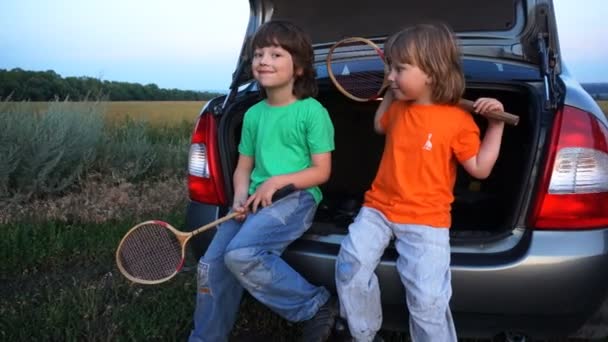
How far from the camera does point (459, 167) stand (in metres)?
3.53

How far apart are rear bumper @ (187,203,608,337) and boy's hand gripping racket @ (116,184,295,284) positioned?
728mm

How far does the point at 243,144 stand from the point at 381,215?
0.75 metres

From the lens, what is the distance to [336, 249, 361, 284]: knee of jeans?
82.2 inches

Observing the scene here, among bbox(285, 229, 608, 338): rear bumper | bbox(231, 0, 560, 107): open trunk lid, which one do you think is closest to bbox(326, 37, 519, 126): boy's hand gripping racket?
bbox(231, 0, 560, 107): open trunk lid

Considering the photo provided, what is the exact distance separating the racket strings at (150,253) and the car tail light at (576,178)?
1.47m

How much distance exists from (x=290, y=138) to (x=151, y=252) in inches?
30.5

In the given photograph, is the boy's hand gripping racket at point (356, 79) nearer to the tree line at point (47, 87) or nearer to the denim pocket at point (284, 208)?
the denim pocket at point (284, 208)

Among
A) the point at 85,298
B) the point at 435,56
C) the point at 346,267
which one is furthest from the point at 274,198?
the point at 85,298

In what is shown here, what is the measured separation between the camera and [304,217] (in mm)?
2432

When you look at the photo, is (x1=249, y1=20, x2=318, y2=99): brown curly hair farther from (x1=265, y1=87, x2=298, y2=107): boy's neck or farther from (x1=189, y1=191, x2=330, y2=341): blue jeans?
(x1=189, y1=191, x2=330, y2=341): blue jeans

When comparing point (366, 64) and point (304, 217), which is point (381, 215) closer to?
point (304, 217)

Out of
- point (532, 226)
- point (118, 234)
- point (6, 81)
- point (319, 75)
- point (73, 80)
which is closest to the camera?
point (532, 226)

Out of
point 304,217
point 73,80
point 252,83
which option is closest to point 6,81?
point 73,80

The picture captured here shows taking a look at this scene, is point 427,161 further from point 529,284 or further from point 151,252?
point 151,252
